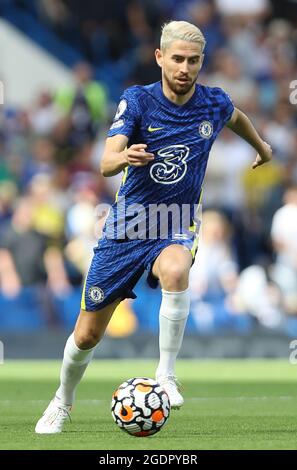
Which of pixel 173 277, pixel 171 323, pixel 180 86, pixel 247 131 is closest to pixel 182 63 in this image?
pixel 180 86

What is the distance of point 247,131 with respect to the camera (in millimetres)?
8719

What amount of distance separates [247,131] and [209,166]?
9490 millimetres

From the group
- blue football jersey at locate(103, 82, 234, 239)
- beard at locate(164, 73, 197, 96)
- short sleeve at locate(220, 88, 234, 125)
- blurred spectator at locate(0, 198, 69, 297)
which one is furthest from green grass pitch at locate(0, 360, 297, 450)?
beard at locate(164, 73, 197, 96)

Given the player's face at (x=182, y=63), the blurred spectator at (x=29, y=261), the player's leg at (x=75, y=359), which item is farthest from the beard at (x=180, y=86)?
the blurred spectator at (x=29, y=261)

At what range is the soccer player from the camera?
8.03 m

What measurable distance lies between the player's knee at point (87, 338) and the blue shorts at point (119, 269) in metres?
0.14

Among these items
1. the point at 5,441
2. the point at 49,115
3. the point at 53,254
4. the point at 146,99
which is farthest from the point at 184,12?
the point at 5,441

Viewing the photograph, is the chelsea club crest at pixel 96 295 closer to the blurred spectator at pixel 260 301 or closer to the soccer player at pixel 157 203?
the soccer player at pixel 157 203

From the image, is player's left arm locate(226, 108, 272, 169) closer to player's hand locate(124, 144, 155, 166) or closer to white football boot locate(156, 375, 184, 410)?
player's hand locate(124, 144, 155, 166)

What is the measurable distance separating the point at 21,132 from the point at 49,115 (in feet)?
1.70

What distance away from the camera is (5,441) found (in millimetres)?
7457

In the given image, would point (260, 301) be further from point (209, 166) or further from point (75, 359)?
point (75, 359)

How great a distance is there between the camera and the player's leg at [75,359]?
809 cm
